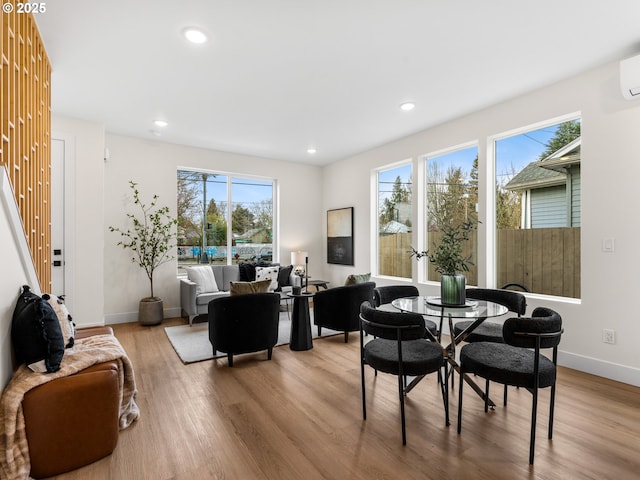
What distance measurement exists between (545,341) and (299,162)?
551 cm

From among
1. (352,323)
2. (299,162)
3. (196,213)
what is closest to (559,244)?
(352,323)

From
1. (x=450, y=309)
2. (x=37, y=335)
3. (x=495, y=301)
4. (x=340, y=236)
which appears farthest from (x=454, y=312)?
(x=340, y=236)

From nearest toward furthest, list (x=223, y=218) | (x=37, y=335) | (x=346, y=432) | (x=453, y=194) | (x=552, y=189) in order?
(x=37, y=335) < (x=346, y=432) < (x=552, y=189) < (x=453, y=194) < (x=223, y=218)

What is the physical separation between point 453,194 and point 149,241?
4.47 metres

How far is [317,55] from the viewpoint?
2.84m

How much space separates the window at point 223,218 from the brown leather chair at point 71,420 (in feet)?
12.6

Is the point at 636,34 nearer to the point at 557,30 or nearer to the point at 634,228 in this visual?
the point at 557,30

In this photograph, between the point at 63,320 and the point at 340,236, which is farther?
the point at 340,236

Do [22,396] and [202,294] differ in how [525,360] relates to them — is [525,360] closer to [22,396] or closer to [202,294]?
[22,396]

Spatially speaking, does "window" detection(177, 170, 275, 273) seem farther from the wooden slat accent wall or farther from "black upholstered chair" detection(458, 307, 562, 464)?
"black upholstered chair" detection(458, 307, 562, 464)

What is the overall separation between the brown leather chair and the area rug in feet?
4.90

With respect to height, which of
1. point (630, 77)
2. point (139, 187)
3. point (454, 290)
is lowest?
point (454, 290)

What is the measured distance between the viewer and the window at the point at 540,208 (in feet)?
11.1

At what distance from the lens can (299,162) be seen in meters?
6.70
